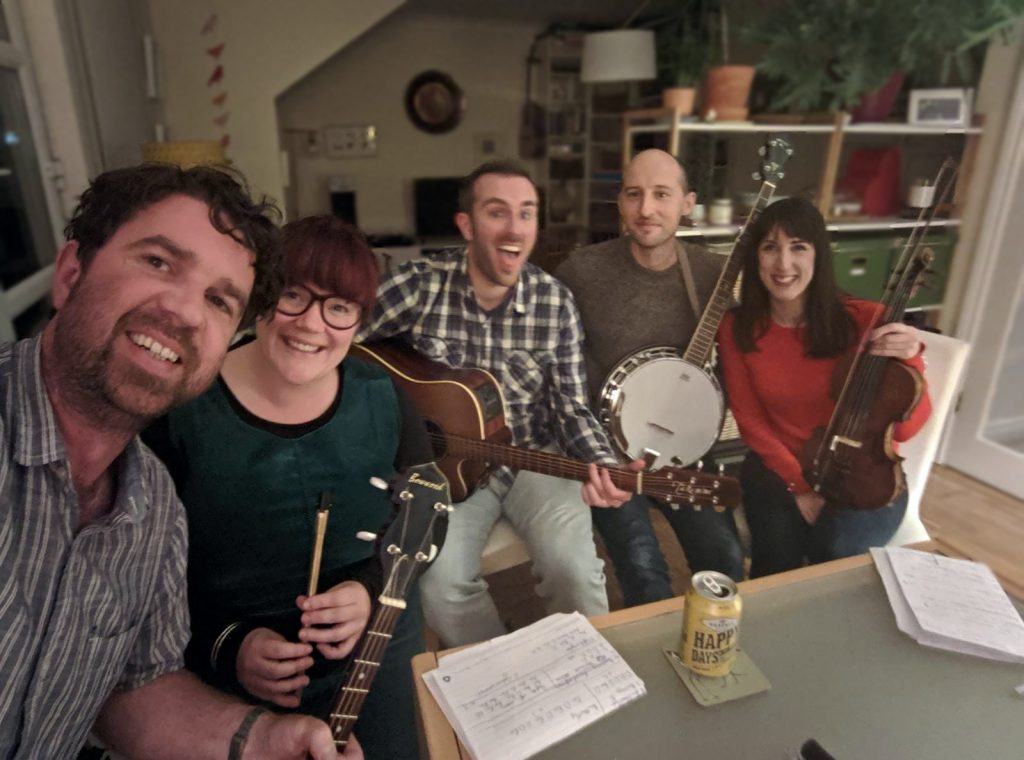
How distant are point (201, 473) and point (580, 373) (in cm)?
64

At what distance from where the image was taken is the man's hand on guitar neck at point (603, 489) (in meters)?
1.13

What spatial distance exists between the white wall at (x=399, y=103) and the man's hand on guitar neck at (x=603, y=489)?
3480 mm

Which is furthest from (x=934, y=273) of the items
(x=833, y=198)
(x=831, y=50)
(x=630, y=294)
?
(x=831, y=50)

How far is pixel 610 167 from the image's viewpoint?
1.18 metres

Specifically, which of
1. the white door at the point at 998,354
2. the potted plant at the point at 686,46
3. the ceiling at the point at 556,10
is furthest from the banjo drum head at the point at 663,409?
the ceiling at the point at 556,10

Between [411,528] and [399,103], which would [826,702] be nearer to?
[411,528]

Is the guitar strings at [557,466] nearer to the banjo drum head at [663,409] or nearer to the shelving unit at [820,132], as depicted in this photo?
the banjo drum head at [663,409]

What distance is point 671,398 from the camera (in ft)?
3.85

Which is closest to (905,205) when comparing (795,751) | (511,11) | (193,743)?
(795,751)

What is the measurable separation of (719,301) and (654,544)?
1.54ft

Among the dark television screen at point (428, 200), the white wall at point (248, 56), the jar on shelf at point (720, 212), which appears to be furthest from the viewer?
the dark television screen at point (428, 200)

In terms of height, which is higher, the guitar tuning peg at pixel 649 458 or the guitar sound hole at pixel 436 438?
the guitar sound hole at pixel 436 438

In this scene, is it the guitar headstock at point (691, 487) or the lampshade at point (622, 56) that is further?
the lampshade at point (622, 56)

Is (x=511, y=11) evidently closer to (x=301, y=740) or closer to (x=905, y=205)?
(x=905, y=205)
